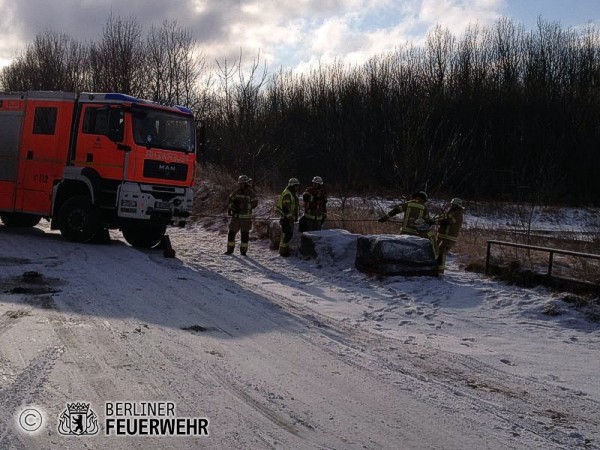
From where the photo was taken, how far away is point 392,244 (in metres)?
10.4

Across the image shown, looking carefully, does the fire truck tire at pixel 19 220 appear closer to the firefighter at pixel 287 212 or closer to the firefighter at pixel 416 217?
the firefighter at pixel 287 212

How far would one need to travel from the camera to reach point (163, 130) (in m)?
13.2

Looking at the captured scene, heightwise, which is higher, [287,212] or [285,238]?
[287,212]

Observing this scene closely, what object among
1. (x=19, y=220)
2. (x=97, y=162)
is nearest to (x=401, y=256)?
(x=97, y=162)

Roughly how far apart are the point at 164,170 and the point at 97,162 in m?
1.36

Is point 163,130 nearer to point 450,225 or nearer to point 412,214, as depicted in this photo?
point 412,214

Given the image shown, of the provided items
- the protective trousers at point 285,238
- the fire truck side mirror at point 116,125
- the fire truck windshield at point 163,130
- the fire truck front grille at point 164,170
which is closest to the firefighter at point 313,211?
the protective trousers at point 285,238

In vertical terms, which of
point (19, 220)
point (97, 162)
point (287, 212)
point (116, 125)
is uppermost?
point (116, 125)

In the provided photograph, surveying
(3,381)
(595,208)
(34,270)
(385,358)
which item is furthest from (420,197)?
(595,208)

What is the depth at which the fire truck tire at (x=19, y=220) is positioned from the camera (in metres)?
15.5

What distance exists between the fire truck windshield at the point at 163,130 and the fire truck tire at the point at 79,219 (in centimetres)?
179

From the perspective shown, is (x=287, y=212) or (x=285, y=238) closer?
(x=287, y=212)

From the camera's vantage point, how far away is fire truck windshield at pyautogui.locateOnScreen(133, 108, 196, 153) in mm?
12703

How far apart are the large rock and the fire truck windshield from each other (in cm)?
522
